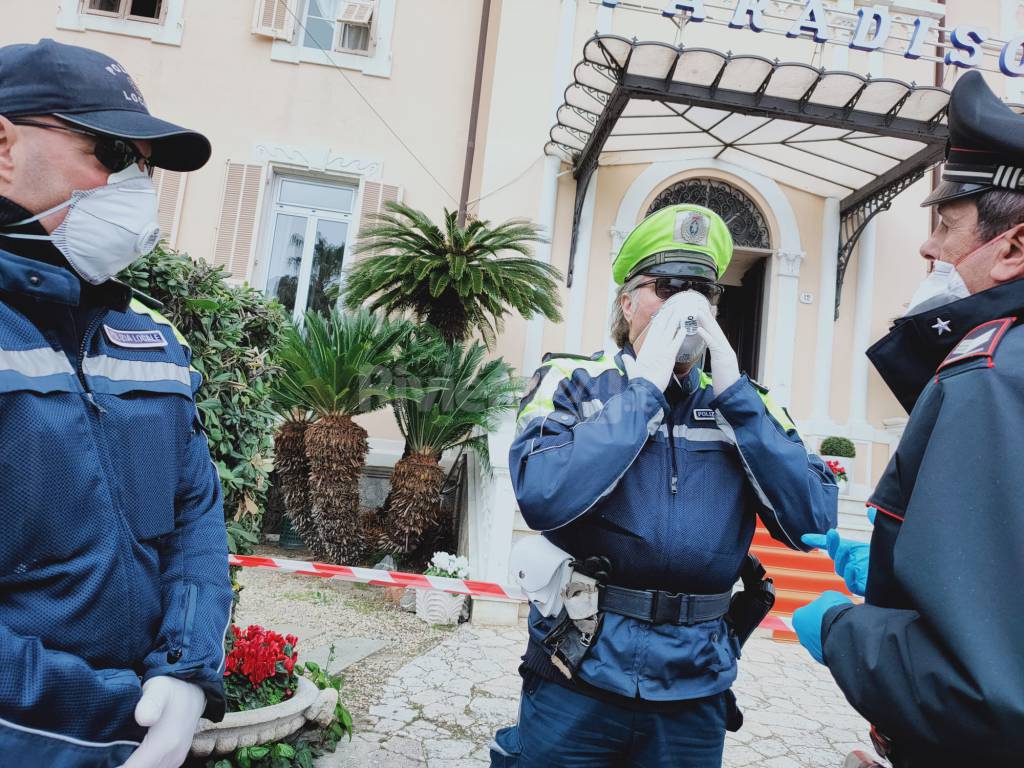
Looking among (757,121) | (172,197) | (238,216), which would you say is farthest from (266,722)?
(172,197)

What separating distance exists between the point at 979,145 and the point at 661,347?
745 mm

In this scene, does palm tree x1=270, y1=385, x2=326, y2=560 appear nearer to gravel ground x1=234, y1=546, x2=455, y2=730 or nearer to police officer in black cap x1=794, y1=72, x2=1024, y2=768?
gravel ground x1=234, y1=546, x2=455, y2=730

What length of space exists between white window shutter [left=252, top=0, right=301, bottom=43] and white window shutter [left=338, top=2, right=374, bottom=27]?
74 cm

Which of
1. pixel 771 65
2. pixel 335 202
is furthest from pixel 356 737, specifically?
pixel 335 202

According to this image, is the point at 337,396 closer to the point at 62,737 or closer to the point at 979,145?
the point at 62,737

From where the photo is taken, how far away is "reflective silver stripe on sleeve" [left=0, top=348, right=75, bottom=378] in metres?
1.02

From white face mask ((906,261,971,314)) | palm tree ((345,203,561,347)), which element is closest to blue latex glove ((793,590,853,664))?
white face mask ((906,261,971,314))

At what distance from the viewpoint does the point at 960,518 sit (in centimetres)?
83

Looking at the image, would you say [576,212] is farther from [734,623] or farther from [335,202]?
[734,623]

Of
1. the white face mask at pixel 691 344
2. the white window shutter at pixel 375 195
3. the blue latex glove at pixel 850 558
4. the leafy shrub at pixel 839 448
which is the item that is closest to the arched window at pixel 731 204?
the leafy shrub at pixel 839 448

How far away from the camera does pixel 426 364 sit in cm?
660

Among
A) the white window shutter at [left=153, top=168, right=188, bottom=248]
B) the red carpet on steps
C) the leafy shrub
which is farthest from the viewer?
the white window shutter at [left=153, top=168, right=188, bottom=248]

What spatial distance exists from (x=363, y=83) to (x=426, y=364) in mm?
5132

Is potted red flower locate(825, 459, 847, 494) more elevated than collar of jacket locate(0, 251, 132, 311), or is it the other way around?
collar of jacket locate(0, 251, 132, 311)
